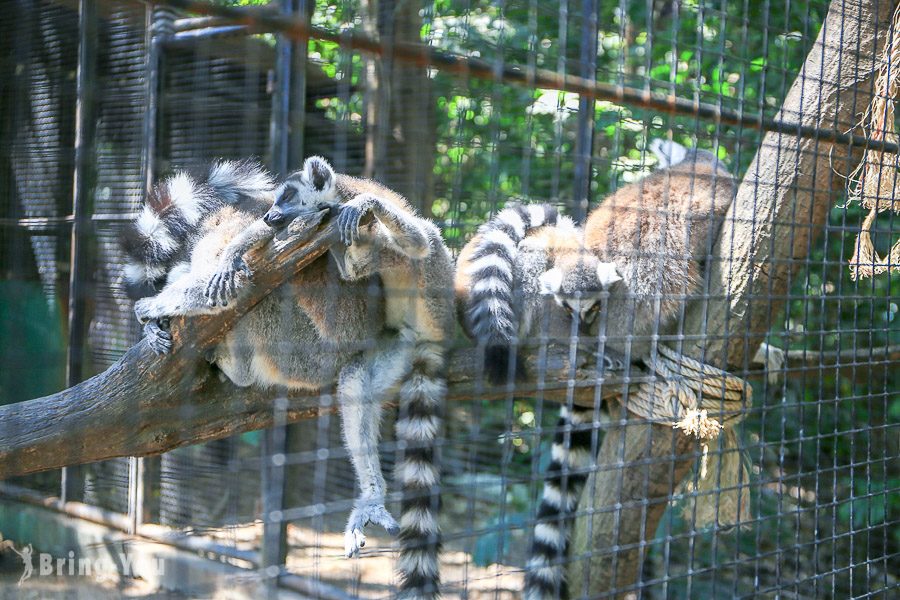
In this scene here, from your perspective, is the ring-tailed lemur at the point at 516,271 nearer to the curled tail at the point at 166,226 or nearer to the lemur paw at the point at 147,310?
the curled tail at the point at 166,226

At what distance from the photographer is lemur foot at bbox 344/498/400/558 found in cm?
278

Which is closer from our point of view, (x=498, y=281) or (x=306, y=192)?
(x=306, y=192)

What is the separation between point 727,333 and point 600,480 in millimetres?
936

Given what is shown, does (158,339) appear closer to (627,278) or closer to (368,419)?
(368,419)

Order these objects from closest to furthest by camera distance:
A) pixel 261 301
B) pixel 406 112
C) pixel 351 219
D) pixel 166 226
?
pixel 351 219 < pixel 261 301 < pixel 166 226 < pixel 406 112

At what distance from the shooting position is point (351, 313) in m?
3.14

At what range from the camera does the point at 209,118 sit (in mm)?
5371

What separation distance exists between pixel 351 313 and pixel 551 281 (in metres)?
1.03

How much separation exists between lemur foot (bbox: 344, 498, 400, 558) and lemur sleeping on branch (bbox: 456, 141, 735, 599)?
83 centimetres

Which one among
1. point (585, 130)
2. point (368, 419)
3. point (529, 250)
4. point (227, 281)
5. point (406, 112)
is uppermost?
point (406, 112)

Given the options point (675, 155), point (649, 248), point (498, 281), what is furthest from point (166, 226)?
point (675, 155)

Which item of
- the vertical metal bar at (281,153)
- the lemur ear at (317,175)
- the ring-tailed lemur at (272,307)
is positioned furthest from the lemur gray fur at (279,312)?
the lemur ear at (317,175)

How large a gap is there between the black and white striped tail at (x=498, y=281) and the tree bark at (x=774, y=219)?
2.30 feet

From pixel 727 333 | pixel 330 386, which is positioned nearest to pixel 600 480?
pixel 727 333
